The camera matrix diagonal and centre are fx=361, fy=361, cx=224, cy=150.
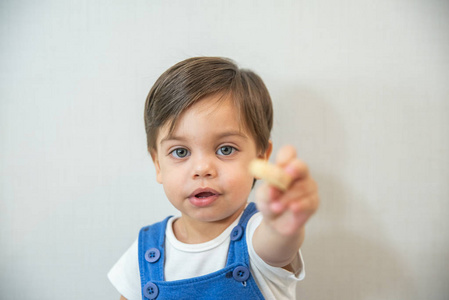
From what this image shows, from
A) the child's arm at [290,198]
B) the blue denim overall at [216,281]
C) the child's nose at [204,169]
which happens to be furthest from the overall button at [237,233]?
the child's arm at [290,198]

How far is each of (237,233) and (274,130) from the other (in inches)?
12.7

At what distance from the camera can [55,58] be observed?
0.99m

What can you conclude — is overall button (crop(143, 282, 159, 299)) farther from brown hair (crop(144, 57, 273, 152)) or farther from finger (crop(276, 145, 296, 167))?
finger (crop(276, 145, 296, 167))

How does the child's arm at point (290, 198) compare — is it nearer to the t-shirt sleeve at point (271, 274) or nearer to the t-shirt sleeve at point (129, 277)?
the t-shirt sleeve at point (271, 274)

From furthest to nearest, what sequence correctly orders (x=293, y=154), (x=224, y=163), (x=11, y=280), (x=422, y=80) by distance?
(x=11, y=280)
(x=422, y=80)
(x=224, y=163)
(x=293, y=154)

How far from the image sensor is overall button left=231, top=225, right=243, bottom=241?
0.75 meters

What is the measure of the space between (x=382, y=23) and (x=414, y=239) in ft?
1.84

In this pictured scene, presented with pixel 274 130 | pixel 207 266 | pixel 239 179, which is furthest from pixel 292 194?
pixel 274 130

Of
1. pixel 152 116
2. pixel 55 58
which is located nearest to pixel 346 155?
pixel 152 116

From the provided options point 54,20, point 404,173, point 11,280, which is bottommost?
point 11,280

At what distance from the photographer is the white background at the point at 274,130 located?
913mm

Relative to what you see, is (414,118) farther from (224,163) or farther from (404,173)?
(224,163)

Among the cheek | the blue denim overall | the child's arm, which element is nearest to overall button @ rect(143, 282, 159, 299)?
the blue denim overall

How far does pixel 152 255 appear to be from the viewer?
2.65ft
